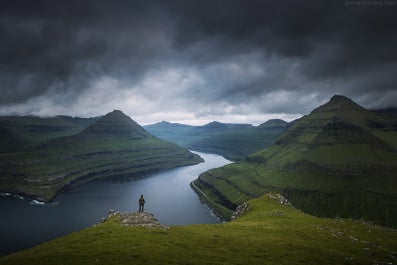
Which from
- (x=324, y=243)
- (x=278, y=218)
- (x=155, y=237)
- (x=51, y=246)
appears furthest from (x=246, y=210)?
(x=51, y=246)

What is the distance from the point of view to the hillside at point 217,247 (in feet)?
143

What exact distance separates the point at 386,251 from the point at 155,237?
4431 centimetres

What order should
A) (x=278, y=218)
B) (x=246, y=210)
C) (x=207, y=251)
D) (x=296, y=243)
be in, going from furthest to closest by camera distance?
1. (x=246, y=210)
2. (x=278, y=218)
3. (x=296, y=243)
4. (x=207, y=251)

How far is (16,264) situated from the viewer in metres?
41.9

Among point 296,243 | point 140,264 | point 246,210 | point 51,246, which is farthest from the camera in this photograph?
point 246,210

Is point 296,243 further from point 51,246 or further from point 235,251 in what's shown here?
point 51,246

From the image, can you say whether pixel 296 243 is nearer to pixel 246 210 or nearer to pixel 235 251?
pixel 235 251

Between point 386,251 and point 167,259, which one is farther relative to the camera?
point 386,251

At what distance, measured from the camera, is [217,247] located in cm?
5103

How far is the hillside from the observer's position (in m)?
43.7

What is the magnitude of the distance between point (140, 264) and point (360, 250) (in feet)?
136

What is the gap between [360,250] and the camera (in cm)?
5503

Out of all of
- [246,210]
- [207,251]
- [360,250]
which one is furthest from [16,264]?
[246,210]

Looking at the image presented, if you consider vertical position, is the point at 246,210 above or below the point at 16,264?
below
